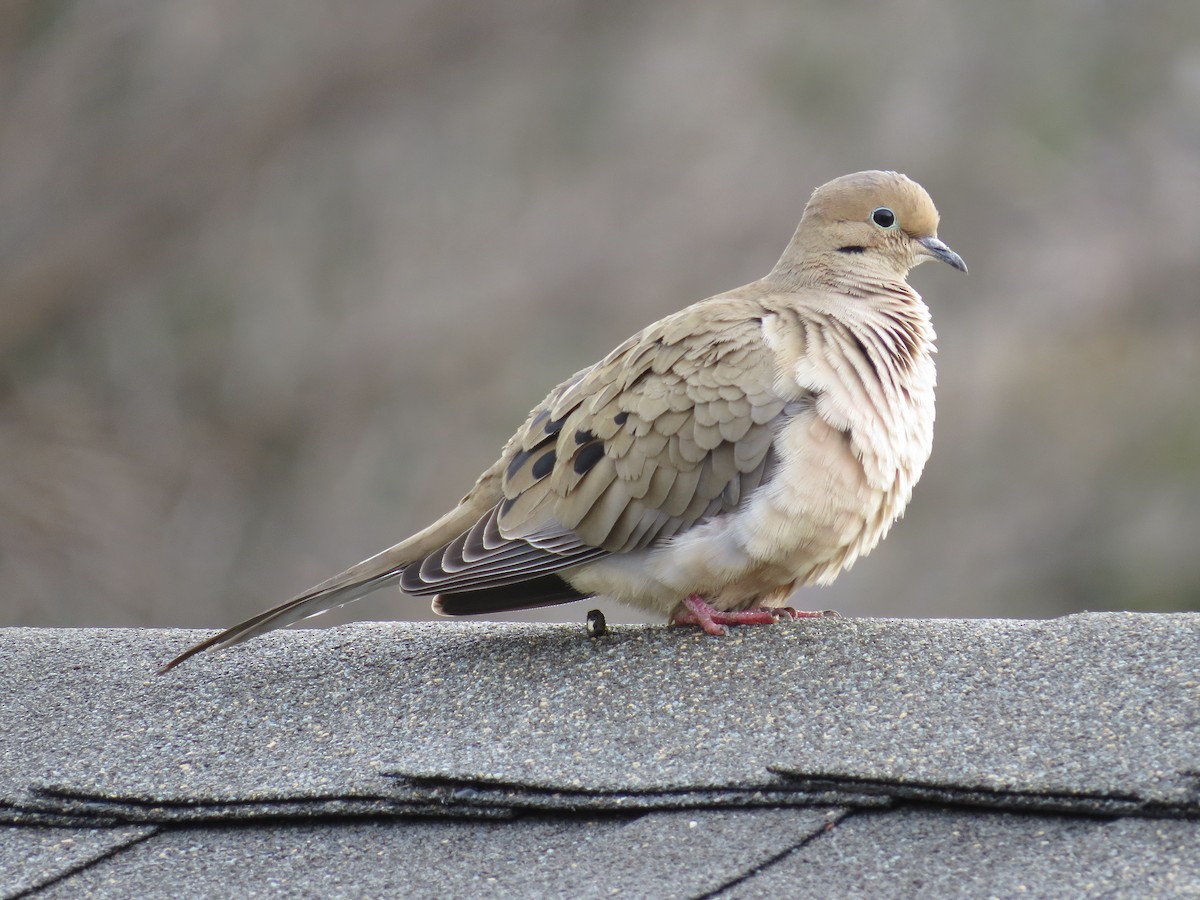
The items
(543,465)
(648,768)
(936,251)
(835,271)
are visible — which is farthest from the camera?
(936,251)

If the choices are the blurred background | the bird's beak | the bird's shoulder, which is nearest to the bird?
the bird's shoulder

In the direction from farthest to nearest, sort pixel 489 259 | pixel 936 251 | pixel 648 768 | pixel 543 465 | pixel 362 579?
pixel 489 259 < pixel 936 251 < pixel 543 465 < pixel 362 579 < pixel 648 768

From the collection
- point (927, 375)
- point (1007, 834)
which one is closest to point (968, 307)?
point (927, 375)

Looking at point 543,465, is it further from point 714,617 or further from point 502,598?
point 714,617

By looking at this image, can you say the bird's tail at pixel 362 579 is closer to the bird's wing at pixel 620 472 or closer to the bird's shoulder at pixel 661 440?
the bird's wing at pixel 620 472

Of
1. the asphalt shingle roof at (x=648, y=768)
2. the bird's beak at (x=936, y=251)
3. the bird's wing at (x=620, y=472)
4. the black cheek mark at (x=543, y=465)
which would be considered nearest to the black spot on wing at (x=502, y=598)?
the bird's wing at (x=620, y=472)

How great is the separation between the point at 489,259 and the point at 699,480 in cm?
718

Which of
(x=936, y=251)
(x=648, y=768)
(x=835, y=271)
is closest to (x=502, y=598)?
(x=648, y=768)

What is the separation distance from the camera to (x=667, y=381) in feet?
10.4

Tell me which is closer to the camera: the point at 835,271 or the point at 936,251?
the point at 835,271

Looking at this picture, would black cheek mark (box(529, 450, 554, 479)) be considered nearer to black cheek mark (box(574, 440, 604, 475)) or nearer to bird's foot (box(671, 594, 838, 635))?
black cheek mark (box(574, 440, 604, 475))

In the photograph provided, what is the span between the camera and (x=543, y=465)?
3316 mm

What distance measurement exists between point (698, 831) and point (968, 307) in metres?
9.35

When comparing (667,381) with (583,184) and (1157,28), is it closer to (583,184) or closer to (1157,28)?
(583,184)
